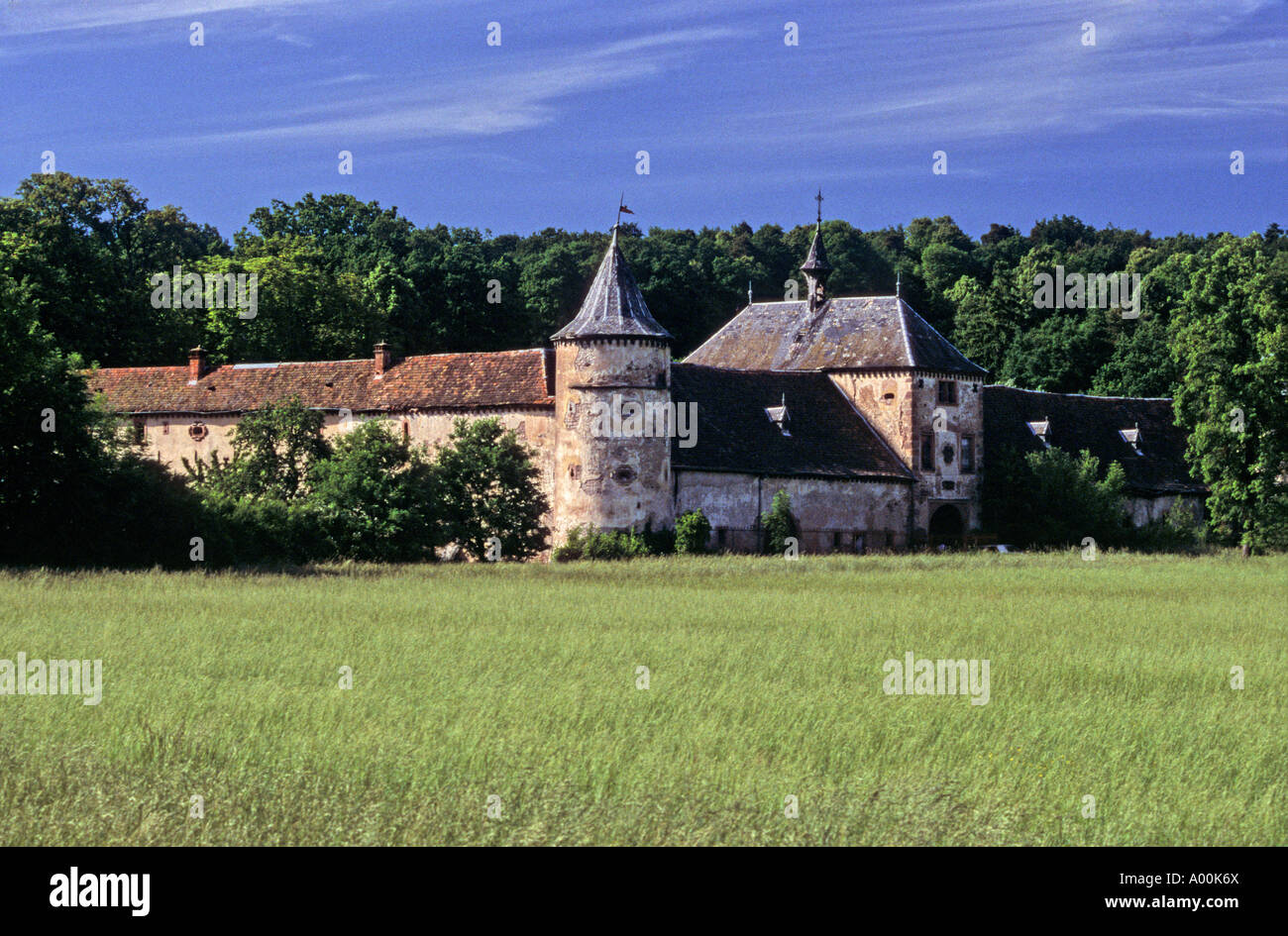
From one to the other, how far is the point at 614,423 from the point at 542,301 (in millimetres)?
39613

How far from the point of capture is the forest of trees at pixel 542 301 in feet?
175

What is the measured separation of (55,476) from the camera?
35.3 metres

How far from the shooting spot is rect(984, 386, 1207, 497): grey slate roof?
6166 centimetres

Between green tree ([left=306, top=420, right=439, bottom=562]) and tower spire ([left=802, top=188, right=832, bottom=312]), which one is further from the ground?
tower spire ([left=802, top=188, right=832, bottom=312])

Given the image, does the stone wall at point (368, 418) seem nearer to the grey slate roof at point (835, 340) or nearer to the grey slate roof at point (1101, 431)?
the grey slate roof at point (835, 340)

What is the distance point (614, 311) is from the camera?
158 feet

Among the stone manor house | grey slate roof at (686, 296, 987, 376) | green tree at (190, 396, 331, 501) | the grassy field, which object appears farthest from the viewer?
grey slate roof at (686, 296, 987, 376)

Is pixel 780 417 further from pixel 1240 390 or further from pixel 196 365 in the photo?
pixel 196 365

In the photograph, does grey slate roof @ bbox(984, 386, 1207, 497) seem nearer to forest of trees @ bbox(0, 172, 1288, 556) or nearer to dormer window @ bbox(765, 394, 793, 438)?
forest of trees @ bbox(0, 172, 1288, 556)

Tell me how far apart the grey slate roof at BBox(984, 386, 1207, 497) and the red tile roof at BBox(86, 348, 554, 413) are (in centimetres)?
1954

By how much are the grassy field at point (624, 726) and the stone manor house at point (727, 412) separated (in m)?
21.1

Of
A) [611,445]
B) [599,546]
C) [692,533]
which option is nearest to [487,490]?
[599,546]

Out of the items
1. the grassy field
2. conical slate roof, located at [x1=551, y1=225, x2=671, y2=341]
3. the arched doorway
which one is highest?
conical slate roof, located at [x1=551, y1=225, x2=671, y2=341]

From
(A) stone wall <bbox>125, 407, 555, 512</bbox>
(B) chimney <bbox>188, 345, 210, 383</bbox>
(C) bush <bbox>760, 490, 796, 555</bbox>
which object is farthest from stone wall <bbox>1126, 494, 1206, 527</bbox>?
(B) chimney <bbox>188, 345, 210, 383</bbox>
